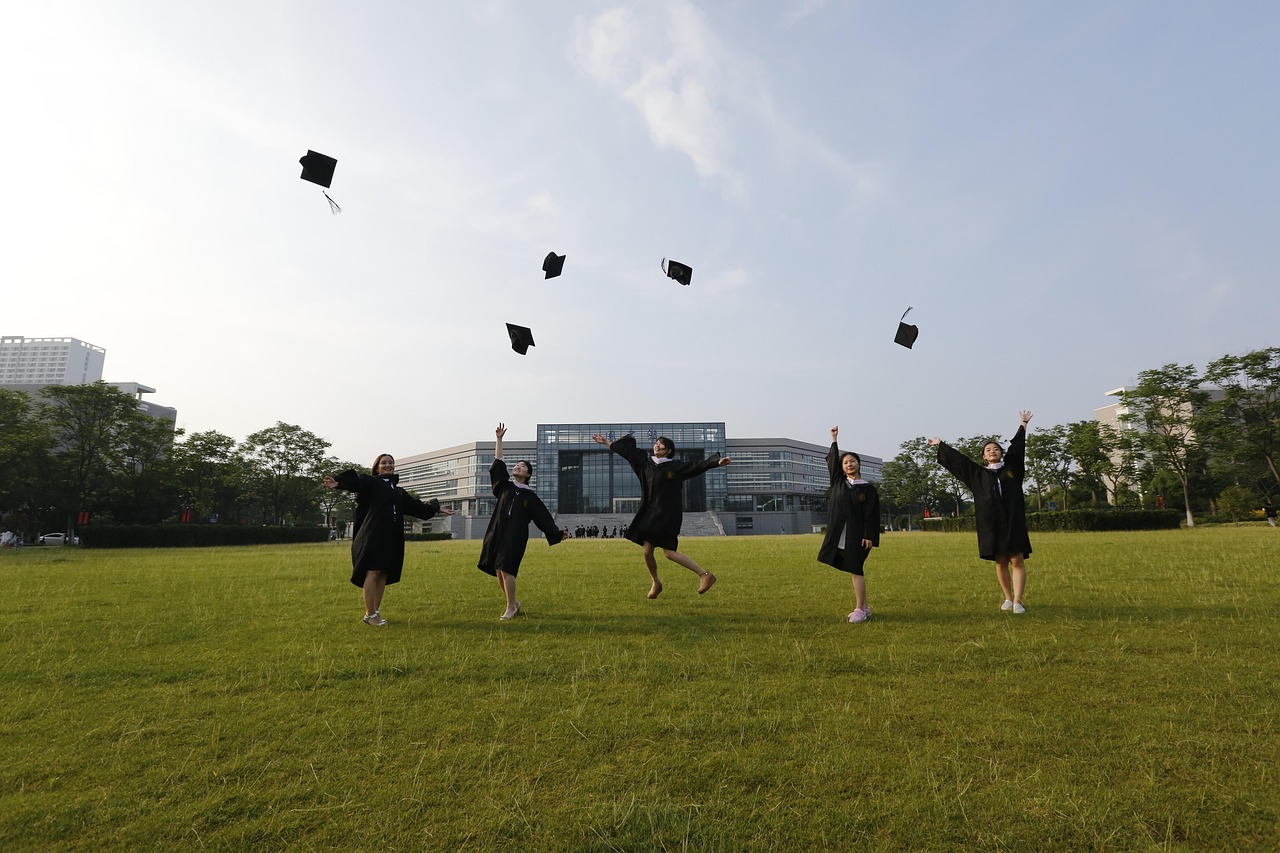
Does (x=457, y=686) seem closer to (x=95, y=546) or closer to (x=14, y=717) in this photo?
(x=14, y=717)

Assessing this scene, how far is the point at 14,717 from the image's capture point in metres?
3.90

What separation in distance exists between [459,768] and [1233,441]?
177ft

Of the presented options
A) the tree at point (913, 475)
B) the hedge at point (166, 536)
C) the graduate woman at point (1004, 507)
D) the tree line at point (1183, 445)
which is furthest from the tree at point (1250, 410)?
the hedge at point (166, 536)

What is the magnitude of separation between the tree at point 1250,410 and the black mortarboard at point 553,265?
48.0 metres

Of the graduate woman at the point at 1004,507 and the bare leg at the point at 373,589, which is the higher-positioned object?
the graduate woman at the point at 1004,507

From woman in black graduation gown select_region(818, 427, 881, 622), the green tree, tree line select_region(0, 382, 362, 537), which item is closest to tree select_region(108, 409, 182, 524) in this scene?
tree line select_region(0, 382, 362, 537)

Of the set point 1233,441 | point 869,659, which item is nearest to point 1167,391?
point 1233,441

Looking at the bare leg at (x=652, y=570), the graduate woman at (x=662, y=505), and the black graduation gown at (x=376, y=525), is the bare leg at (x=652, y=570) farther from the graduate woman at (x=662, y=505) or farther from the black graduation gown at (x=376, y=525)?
the black graduation gown at (x=376, y=525)

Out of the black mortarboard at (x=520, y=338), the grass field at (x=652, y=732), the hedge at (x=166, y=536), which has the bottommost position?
the grass field at (x=652, y=732)

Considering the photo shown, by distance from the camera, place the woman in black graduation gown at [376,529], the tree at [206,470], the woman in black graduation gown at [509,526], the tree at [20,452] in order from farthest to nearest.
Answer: the tree at [206,470] → the tree at [20,452] → the woman in black graduation gown at [509,526] → the woman in black graduation gown at [376,529]

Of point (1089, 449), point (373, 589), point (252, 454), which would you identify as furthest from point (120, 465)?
point (1089, 449)

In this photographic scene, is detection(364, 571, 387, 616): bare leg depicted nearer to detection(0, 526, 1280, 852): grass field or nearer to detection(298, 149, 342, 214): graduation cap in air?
detection(0, 526, 1280, 852): grass field

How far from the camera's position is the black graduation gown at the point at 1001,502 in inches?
298

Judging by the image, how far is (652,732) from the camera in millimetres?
3500
